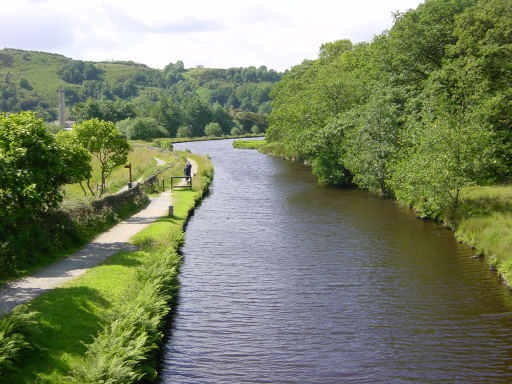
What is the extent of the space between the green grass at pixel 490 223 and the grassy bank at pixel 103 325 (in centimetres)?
1645

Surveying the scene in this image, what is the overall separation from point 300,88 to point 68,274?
7885 centimetres

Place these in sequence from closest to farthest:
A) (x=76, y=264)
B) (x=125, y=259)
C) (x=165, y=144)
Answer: (x=76, y=264) → (x=125, y=259) → (x=165, y=144)

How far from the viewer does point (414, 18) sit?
48.4m

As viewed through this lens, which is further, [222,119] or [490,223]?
[222,119]

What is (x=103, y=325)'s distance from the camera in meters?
15.3

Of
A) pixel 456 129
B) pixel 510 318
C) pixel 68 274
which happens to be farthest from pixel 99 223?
pixel 456 129

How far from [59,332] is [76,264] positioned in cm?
685

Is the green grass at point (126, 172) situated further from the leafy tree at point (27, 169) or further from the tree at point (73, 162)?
the leafy tree at point (27, 169)

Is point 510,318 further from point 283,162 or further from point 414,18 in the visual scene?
point 283,162

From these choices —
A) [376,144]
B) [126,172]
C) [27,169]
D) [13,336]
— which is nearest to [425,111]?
[376,144]

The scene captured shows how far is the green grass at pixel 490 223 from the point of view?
79.4 ft

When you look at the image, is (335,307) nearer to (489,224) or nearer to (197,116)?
(489,224)

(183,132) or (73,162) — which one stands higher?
(183,132)

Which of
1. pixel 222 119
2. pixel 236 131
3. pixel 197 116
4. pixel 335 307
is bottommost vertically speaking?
pixel 335 307
